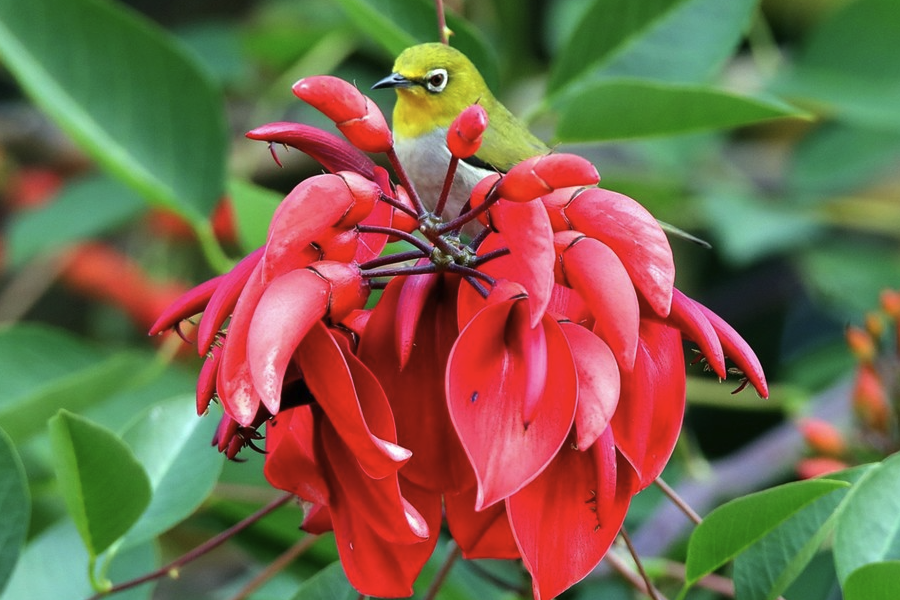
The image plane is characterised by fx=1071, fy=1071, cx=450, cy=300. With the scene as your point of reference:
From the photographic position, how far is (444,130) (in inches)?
61.2

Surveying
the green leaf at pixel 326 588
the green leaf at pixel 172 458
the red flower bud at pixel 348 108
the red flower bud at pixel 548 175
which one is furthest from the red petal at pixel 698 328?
the green leaf at pixel 172 458

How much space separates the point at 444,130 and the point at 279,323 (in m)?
0.99

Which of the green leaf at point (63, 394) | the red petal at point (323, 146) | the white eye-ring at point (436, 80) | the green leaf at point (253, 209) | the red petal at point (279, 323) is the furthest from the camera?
the white eye-ring at point (436, 80)

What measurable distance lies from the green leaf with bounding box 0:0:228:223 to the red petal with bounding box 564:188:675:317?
736 millimetres

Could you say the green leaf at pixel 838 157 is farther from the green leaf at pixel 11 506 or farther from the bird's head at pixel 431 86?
the green leaf at pixel 11 506

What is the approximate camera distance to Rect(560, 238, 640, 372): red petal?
24.7 inches

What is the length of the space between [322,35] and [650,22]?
104 cm

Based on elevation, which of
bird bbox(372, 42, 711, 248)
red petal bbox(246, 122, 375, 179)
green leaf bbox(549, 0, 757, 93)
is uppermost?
red petal bbox(246, 122, 375, 179)

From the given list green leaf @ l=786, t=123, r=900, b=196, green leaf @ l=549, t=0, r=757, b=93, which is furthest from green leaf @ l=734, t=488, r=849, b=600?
green leaf @ l=786, t=123, r=900, b=196

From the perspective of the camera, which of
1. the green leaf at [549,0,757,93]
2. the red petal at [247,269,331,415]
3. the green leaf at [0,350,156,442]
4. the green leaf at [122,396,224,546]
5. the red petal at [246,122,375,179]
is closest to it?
the red petal at [247,269,331,415]

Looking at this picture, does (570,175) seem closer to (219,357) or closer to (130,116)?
(219,357)

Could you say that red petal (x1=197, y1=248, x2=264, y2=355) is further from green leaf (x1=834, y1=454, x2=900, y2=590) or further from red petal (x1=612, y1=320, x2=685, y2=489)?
green leaf (x1=834, y1=454, x2=900, y2=590)

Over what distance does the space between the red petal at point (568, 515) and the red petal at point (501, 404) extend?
5 cm

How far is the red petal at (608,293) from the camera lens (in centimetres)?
63
